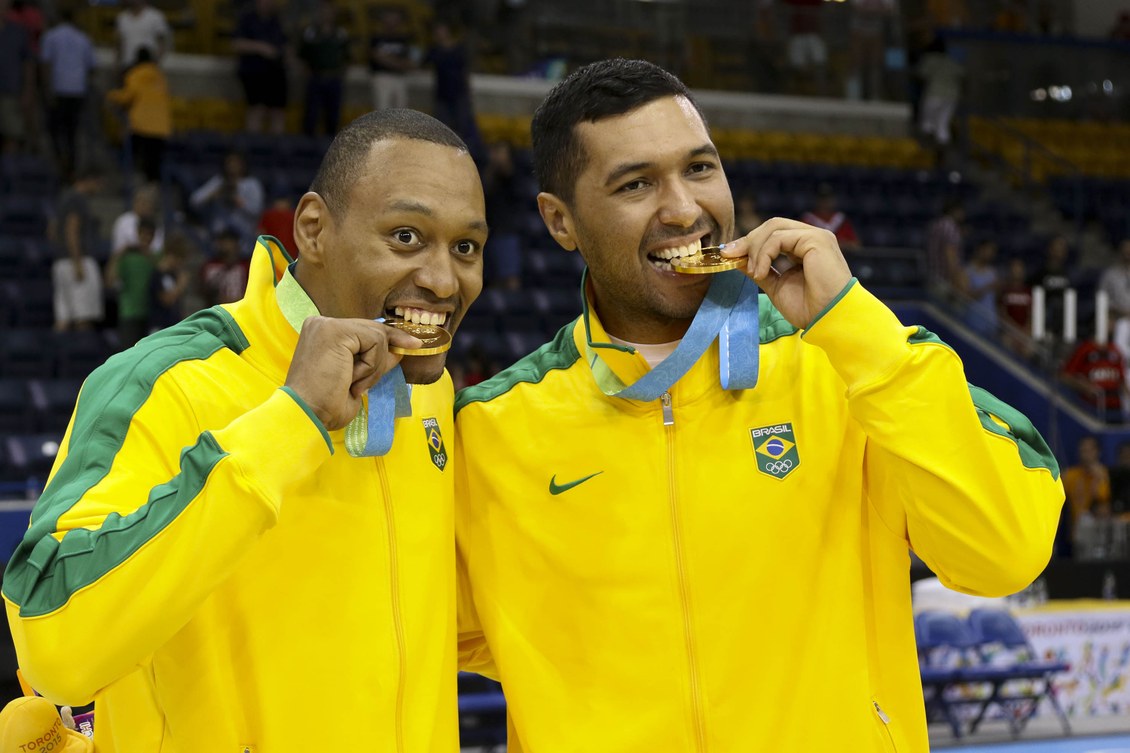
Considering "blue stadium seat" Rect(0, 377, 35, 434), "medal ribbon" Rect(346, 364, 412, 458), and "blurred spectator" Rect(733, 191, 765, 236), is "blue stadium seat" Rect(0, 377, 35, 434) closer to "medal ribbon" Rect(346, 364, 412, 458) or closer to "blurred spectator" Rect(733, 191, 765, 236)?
"blurred spectator" Rect(733, 191, 765, 236)

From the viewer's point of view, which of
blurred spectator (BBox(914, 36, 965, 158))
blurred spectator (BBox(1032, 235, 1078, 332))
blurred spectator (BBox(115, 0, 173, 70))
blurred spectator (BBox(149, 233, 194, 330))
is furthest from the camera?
blurred spectator (BBox(914, 36, 965, 158))

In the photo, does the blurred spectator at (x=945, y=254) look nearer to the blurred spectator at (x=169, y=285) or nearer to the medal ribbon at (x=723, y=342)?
the blurred spectator at (x=169, y=285)

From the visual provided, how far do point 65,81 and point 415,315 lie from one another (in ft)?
40.4

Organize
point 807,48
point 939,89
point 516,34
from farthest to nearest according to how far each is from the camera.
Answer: point 939,89 → point 807,48 → point 516,34

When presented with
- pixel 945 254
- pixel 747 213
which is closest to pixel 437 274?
pixel 747 213

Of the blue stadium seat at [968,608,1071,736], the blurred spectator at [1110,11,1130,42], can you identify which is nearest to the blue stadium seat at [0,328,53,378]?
the blue stadium seat at [968,608,1071,736]

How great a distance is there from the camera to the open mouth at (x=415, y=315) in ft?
8.98

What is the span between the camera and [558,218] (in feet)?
10.3

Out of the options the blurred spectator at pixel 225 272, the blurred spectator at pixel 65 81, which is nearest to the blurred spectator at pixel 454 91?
the blurred spectator at pixel 65 81

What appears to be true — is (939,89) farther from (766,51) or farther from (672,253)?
(672,253)

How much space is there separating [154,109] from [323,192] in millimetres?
11581

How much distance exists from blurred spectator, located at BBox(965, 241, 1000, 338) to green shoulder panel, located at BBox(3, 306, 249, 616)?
13054mm

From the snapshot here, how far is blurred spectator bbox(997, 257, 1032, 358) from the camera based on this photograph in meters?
14.3

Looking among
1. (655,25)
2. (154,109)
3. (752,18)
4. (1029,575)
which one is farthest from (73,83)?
(1029,575)
